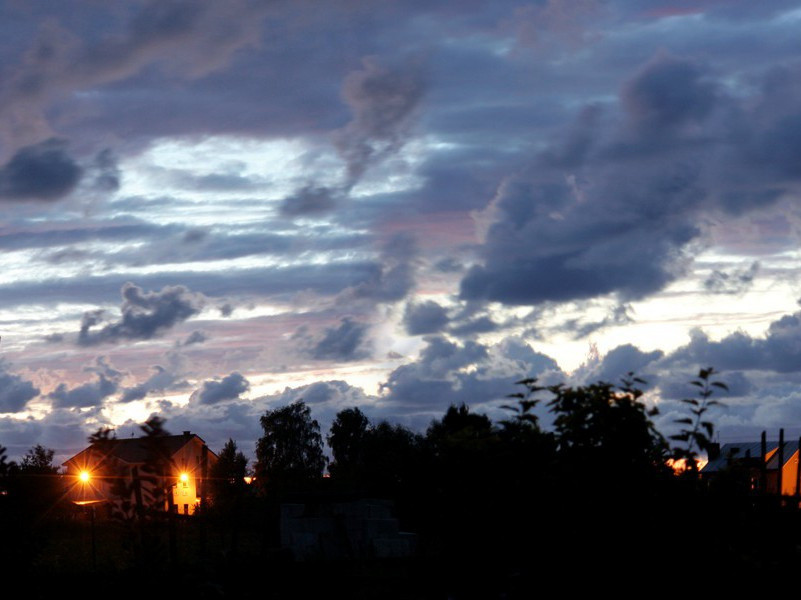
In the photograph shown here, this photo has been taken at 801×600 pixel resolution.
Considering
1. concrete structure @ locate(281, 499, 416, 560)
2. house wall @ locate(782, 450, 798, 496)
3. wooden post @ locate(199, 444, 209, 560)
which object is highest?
wooden post @ locate(199, 444, 209, 560)

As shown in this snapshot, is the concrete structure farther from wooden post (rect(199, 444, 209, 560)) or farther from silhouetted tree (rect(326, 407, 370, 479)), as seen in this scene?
silhouetted tree (rect(326, 407, 370, 479))

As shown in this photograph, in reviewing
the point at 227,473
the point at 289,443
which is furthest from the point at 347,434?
the point at 227,473

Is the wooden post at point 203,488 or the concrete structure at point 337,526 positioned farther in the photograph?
the concrete structure at point 337,526

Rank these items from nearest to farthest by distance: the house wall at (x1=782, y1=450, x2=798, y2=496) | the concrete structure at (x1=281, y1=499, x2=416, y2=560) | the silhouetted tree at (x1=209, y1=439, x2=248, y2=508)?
1. the concrete structure at (x1=281, y1=499, x2=416, y2=560)
2. the silhouetted tree at (x1=209, y1=439, x2=248, y2=508)
3. the house wall at (x1=782, y1=450, x2=798, y2=496)

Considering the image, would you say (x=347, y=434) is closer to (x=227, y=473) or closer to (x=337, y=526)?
A: (x=227, y=473)

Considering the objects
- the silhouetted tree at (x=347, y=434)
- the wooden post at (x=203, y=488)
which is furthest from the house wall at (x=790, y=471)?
the wooden post at (x=203, y=488)

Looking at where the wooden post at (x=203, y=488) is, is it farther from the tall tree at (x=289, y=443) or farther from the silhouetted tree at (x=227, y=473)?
the tall tree at (x=289, y=443)

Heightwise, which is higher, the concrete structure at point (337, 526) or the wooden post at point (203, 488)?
the wooden post at point (203, 488)

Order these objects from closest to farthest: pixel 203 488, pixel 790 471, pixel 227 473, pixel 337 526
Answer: pixel 203 488, pixel 337 526, pixel 227 473, pixel 790 471

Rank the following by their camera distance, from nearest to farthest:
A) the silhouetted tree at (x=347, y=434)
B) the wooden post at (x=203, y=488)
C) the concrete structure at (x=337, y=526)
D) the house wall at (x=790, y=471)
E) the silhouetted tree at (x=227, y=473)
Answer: the wooden post at (x=203, y=488), the concrete structure at (x=337, y=526), the silhouetted tree at (x=227, y=473), the house wall at (x=790, y=471), the silhouetted tree at (x=347, y=434)

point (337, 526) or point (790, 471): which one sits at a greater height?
point (337, 526)

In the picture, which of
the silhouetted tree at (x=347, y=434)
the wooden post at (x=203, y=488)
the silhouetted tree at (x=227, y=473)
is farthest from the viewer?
the silhouetted tree at (x=347, y=434)

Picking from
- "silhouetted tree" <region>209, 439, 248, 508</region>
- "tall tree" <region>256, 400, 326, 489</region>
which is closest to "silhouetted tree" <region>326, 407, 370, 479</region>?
"tall tree" <region>256, 400, 326, 489</region>

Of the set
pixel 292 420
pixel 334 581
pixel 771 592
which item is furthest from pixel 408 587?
pixel 292 420
